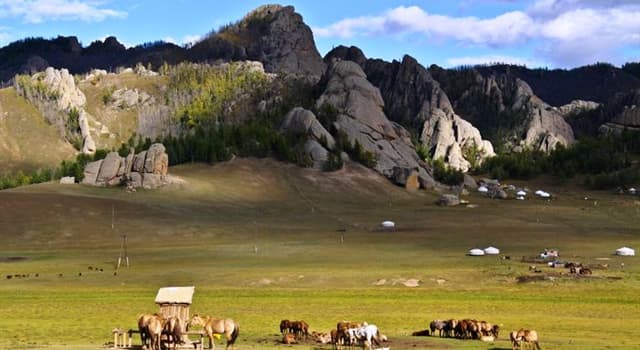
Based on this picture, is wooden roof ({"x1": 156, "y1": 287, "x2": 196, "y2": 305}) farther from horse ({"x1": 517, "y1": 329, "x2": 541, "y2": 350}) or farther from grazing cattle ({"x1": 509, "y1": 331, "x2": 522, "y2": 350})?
horse ({"x1": 517, "y1": 329, "x2": 541, "y2": 350})

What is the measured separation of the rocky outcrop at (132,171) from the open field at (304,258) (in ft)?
15.8

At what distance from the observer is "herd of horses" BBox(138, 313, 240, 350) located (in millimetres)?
40531

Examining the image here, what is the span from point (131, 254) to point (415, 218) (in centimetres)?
6169


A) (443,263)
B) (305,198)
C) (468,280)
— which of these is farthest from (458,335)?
(305,198)

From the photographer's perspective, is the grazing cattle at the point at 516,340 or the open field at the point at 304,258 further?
the open field at the point at 304,258

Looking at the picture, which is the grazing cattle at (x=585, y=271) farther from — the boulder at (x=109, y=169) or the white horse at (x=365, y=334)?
the boulder at (x=109, y=169)

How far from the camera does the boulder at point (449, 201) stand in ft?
584

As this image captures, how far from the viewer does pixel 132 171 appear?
566 ft

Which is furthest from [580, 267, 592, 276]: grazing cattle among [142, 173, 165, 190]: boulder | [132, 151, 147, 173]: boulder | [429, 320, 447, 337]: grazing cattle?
[132, 151, 147, 173]: boulder

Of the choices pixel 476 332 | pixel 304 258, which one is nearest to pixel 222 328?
pixel 476 332

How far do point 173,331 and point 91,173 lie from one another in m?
137

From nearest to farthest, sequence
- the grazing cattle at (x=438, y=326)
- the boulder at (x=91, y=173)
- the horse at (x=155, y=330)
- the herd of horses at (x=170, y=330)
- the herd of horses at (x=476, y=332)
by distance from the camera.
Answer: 1. the horse at (x=155, y=330)
2. the herd of horses at (x=170, y=330)
3. the herd of horses at (x=476, y=332)
4. the grazing cattle at (x=438, y=326)
5. the boulder at (x=91, y=173)

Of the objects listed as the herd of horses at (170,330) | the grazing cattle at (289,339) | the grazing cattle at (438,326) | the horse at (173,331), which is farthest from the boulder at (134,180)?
the horse at (173,331)

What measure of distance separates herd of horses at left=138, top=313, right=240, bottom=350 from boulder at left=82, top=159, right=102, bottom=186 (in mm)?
132750
